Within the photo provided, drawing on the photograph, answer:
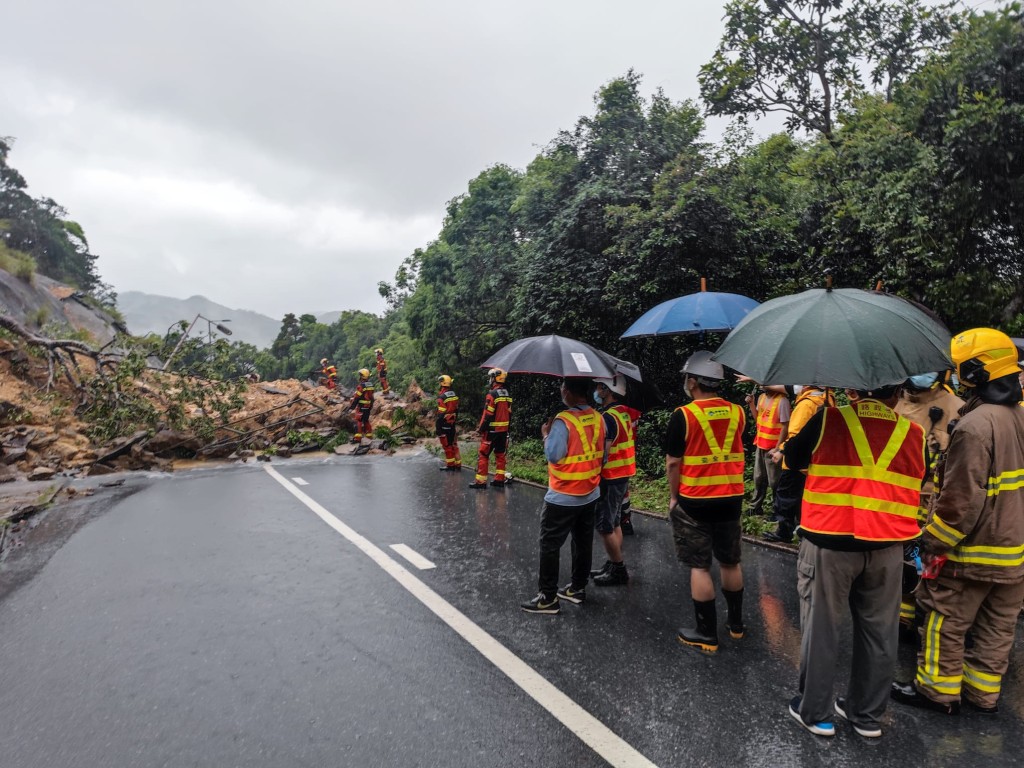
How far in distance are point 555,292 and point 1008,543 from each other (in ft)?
29.8

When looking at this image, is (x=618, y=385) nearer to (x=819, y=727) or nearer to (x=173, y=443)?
(x=819, y=727)

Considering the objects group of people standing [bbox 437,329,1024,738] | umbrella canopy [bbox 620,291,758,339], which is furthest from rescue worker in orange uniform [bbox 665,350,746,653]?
umbrella canopy [bbox 620,291,758,339]

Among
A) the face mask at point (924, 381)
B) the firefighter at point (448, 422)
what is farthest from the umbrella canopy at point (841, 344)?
the firefighter at point (448, 422)

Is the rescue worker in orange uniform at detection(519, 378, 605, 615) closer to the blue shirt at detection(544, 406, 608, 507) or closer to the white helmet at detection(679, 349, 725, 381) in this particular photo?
the blue shirt at detection(544, 406, 608, 507)

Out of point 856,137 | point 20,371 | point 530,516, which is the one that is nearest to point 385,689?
point 530,516

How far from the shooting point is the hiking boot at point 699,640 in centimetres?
393

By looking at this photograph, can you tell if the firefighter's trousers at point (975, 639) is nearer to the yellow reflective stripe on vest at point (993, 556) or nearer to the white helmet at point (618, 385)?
the yellow reflective stripe on vest at point (993, 556)

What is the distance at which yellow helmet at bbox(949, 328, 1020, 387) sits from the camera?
316 cm

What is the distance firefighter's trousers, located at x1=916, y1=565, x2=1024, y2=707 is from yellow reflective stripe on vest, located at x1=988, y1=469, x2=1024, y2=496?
487 millimetres

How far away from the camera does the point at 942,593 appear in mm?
3303

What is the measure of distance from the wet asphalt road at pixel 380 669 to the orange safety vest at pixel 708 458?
1017 millimetres

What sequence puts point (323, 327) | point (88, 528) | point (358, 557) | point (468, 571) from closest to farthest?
point (468, 571), point (358, 557), point (88, 528), point (323, 327)

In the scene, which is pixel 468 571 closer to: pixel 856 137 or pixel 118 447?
pixel 856 137

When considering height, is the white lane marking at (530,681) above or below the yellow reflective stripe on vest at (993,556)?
below
